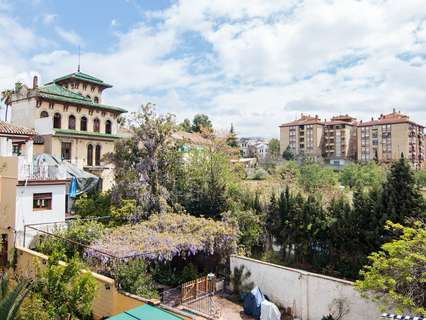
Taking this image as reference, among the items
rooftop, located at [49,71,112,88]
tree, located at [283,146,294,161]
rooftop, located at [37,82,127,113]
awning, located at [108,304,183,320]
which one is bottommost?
awning, located at [108,304,183,320]

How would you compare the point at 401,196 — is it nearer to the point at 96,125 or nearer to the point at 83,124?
the point at 96,125

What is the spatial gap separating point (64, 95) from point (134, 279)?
60.7 feet

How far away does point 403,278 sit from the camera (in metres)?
10.5

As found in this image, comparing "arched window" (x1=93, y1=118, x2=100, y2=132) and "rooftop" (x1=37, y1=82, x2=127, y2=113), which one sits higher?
"rooftop" (x1=37, y1=82, x2=127, y2=113)

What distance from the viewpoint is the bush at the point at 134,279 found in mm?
12992

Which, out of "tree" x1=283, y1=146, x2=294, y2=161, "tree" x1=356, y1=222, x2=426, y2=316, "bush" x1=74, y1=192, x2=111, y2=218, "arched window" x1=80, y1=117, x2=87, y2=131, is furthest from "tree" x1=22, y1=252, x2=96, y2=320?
"tree" x1=283, y1=146, x2=294, y2=161

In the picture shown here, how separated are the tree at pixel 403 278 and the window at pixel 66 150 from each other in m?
21.3

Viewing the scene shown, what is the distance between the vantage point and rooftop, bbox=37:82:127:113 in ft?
82.0

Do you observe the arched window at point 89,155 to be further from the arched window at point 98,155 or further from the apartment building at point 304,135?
the apartment building at point 304,135

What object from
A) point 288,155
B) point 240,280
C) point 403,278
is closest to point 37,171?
point 240,280

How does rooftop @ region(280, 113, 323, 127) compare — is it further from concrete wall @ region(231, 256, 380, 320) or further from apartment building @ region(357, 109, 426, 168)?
concrete wall @ region(231, 256, 380, 320)

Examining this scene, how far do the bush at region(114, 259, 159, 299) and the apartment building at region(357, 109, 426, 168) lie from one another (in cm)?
8153

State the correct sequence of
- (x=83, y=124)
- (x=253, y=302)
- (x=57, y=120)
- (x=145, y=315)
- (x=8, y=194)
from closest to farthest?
(x=145, y=315)
(x=253, y=302)
(x=8, y=194)
(x=57, y=120)
(x=83, y=124)

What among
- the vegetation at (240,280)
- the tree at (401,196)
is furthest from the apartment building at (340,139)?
the vegetation at (240,280)
